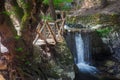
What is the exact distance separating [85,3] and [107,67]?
838 cm

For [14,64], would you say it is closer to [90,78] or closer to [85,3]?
[90,78]

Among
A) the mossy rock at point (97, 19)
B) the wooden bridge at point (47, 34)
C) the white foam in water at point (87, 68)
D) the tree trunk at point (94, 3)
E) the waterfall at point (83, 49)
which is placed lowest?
the white foam in water at point (87, 68)

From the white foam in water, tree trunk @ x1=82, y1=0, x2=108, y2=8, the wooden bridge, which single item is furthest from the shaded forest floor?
the wooden bridge

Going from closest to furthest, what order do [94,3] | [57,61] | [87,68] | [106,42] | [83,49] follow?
1. [57,61]
2. [87,68]
3. [83,49]
4. [106,42]
5. [94,3]

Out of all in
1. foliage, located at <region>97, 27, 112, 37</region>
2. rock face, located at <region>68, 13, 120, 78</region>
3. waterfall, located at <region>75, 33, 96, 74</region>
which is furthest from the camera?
foliage, located at <region>97, 27, 112, 37</region>

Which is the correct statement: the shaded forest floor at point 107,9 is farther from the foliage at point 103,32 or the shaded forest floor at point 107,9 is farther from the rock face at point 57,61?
the rock face at point 57,61

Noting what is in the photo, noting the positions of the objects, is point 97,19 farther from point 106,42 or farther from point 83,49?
point 83,49

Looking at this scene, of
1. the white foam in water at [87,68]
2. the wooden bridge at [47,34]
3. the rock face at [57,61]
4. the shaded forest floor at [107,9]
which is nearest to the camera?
the rock face at [57,61]

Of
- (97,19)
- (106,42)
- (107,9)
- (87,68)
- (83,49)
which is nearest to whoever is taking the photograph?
(87,68)

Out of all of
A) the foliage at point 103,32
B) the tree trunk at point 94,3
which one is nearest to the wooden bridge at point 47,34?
the foliage at point 103,32

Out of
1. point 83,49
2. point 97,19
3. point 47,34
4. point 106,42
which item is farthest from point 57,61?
point 97,19

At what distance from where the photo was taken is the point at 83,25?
17.5 m

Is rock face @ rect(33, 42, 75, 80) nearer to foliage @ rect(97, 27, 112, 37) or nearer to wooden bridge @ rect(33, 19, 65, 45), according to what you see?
wooden bridge @ rect(33, 19, 65, 45)

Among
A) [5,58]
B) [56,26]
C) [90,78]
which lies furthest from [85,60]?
[5,58]
